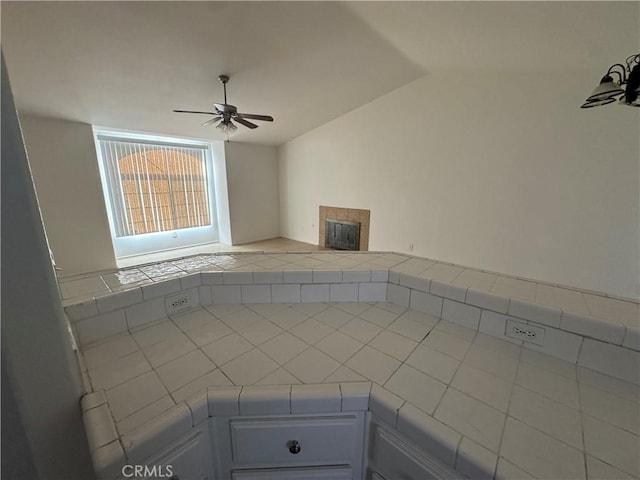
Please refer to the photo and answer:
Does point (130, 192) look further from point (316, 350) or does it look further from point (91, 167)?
point (316, 350)

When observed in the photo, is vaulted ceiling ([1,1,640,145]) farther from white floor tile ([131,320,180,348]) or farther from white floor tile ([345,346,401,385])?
white floor tile ([345,346,401,385])

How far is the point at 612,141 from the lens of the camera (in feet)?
8.49

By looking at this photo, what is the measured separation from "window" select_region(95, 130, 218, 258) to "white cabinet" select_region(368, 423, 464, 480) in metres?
5.91

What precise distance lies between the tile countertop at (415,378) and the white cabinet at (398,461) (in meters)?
0.05

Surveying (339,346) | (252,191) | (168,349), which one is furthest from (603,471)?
(252,191)

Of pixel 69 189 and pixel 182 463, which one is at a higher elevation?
pixel 69 189

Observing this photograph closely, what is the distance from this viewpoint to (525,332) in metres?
0.82

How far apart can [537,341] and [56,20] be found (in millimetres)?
3685

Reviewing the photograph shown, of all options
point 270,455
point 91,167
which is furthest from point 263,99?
point 270,455

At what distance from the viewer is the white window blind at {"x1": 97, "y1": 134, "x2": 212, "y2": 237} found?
15.5 feet

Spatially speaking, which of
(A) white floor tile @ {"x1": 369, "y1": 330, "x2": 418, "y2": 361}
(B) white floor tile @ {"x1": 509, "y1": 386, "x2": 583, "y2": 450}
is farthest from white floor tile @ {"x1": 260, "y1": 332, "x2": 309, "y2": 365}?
(B) white floor tile @ {"x1": 509, "y1": 386, "x2": 583, "y2": 450}

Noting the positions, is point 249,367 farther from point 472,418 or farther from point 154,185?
point 154,185

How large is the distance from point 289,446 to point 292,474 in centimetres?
11

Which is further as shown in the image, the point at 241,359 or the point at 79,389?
the point at 241,359
